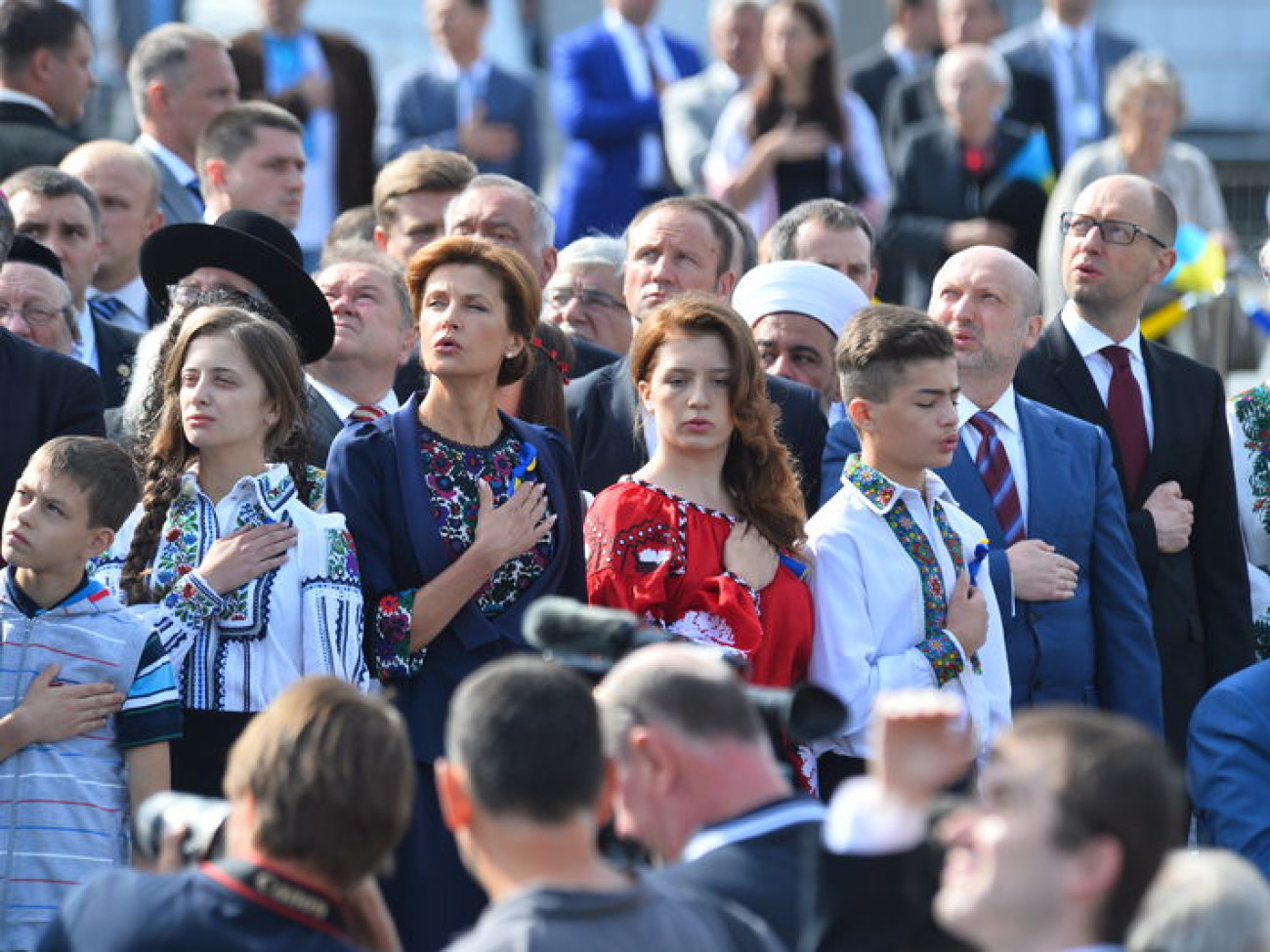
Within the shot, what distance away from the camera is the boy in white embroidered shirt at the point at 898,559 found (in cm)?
616

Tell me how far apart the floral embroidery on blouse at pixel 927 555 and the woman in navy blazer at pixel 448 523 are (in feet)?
2.52

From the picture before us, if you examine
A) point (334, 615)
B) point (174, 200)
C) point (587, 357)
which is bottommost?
point (334, 615)

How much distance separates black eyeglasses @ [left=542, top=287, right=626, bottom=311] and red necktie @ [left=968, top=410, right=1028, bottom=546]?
1701 millimetres

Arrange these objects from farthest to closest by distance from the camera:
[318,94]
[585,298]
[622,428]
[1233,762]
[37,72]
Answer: [318,94] < [37,72] < [585,298] < [622,428] < [1233,762]

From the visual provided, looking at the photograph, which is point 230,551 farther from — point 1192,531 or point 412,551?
point 1192,531

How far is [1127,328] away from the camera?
25.5 feet

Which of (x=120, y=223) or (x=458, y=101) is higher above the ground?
(x=458, y=101)

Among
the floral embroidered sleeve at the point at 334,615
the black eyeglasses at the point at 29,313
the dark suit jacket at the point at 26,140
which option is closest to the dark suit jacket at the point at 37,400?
the black eyeglasses at the point at 29,313

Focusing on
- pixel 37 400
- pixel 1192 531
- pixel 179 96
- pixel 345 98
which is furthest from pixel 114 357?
pixel 345 98

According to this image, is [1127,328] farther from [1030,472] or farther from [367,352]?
[367,352]

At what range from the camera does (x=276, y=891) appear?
3.98 meters

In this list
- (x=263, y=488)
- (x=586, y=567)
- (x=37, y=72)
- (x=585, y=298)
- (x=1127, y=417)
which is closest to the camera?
(x=263, y=488)

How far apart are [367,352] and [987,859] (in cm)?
386

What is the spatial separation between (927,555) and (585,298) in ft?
7.78
